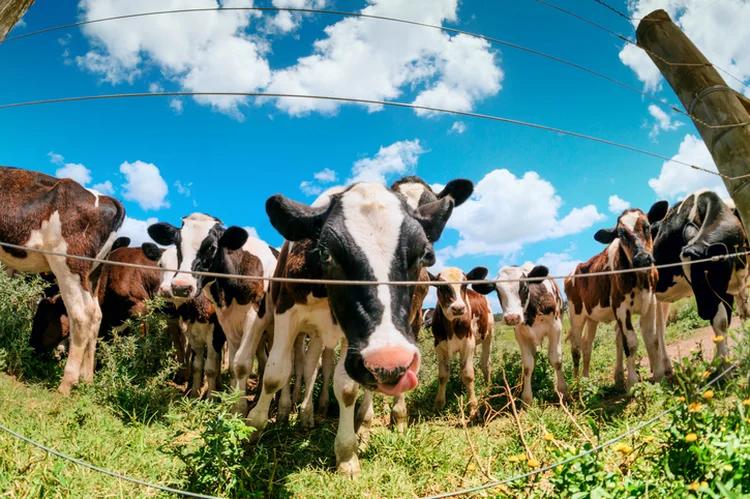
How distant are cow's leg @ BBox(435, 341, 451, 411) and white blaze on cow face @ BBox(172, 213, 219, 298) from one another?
399cm

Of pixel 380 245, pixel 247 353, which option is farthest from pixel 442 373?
pixel 380 245

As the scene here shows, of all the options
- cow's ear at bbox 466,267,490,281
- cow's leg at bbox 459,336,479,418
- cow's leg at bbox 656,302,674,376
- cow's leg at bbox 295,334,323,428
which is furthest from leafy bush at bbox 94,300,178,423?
cow's leg at bbox 656,302,674,376

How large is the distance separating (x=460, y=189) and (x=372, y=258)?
2.04 m

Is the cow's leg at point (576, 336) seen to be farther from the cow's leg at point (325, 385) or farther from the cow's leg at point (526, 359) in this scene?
the cow's leg at point (325, 385)

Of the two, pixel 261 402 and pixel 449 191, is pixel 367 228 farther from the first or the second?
pixel 261 402

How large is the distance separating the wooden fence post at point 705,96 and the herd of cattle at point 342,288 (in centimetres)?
135

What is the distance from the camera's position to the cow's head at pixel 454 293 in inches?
297

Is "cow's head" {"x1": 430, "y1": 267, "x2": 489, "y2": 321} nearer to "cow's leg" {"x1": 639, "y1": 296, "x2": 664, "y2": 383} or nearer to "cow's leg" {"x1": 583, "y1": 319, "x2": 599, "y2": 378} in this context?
"cow's leg" {"x1": 639, "y1": 296, "x2": 664, "y2": 383}

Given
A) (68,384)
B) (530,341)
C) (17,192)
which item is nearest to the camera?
(68,384)

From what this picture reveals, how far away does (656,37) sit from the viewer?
4.45 m

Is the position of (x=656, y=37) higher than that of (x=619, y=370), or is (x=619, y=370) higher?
(x=656, y=37)

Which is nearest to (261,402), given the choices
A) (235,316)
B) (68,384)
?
(235,316)

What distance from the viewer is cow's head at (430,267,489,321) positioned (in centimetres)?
754

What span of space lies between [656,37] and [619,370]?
6000 millimetres
